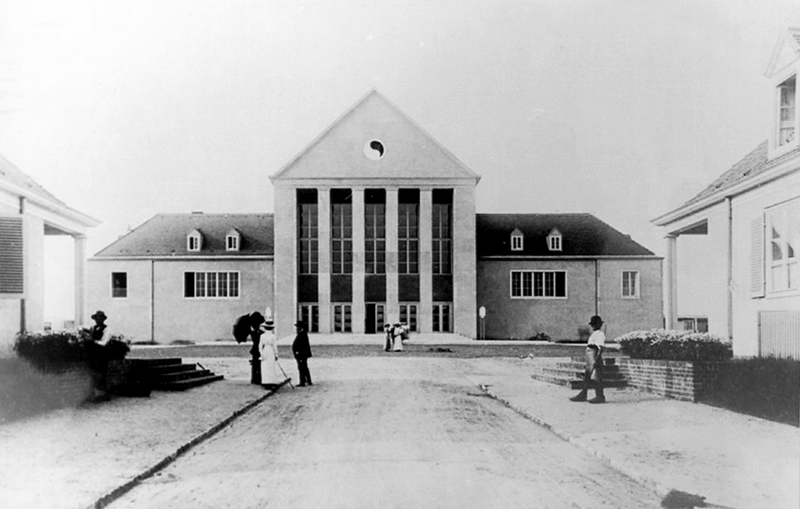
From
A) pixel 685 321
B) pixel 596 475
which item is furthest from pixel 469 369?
pixel 596 475

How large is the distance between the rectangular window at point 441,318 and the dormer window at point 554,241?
6490 mm

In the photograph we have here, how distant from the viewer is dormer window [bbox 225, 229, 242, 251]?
47188 mm

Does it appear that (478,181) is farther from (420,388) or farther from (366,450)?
(366,450)

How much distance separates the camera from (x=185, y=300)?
44188mm

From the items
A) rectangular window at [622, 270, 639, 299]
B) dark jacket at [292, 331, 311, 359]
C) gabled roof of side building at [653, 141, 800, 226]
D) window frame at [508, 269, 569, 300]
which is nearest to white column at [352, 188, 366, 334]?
window frame at [508, 269, 569, 300]

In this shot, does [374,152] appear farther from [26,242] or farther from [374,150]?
[26,242]

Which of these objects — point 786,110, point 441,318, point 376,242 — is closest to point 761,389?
point 786,110

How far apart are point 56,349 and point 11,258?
1838mm

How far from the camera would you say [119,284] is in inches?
1709

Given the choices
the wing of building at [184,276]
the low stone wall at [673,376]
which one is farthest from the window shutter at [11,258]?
the wing of building at [184,276]

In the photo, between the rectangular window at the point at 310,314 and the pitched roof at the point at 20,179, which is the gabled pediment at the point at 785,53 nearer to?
the pitched roof at the point at 20,179

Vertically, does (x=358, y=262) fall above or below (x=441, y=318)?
above

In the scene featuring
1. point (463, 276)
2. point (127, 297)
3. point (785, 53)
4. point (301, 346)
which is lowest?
point (301, 346)

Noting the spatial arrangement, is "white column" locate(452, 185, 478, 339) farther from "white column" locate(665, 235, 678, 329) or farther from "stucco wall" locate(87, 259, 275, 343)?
"white column" locate(665, 235, 678, 329)
